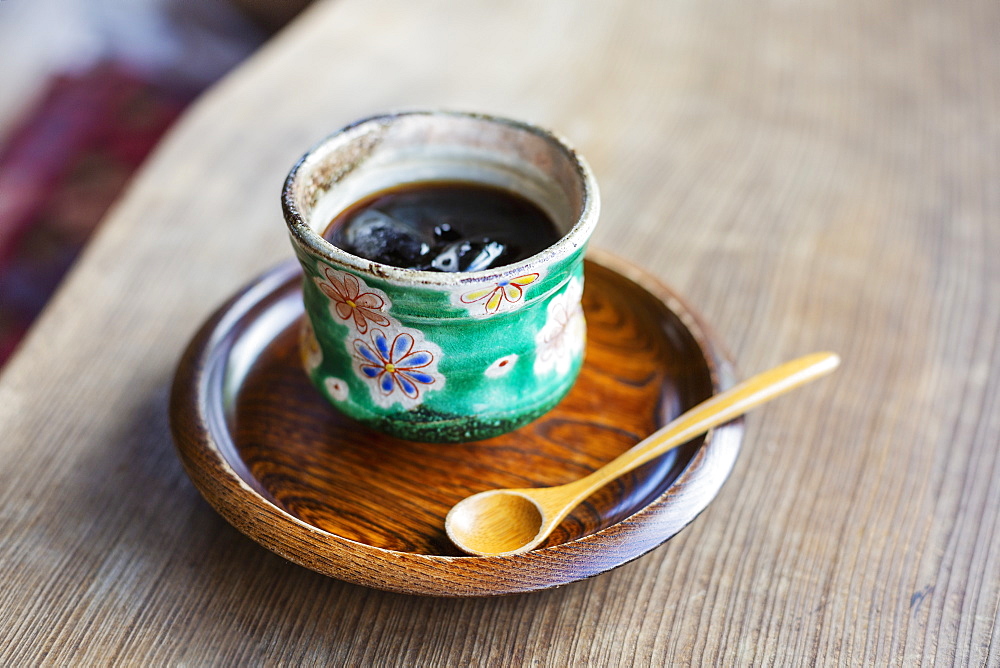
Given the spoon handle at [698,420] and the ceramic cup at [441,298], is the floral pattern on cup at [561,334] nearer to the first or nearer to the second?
the ceramic cup at [441,298]

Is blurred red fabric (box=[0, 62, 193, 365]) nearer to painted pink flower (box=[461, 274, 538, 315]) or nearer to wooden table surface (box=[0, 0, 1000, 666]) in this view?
wooden table surface (box=[0, 0, 1000, 666])

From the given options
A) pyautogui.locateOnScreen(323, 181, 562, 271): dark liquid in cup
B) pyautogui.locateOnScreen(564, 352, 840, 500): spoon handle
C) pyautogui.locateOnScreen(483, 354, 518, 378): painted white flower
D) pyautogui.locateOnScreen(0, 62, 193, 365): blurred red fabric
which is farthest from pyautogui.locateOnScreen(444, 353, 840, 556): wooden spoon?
pyautogui.locateOnScreen(0, 62, 193, 365): blurred red fabric

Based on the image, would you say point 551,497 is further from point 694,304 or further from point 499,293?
point 694,304

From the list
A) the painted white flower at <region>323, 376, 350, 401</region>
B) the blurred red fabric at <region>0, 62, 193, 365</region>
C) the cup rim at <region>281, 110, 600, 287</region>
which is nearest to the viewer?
the cup rim at <region>281, 110, 600, 287</region>

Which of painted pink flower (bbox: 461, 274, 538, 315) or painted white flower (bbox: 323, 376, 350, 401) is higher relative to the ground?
painted pink flower (bbox: 461, 274, 538, 315)

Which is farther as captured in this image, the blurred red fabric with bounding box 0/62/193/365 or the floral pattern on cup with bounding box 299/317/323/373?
the blurred red fabric with bounding box 0/62/193/365

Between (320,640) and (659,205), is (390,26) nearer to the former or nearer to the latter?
(659,205)
